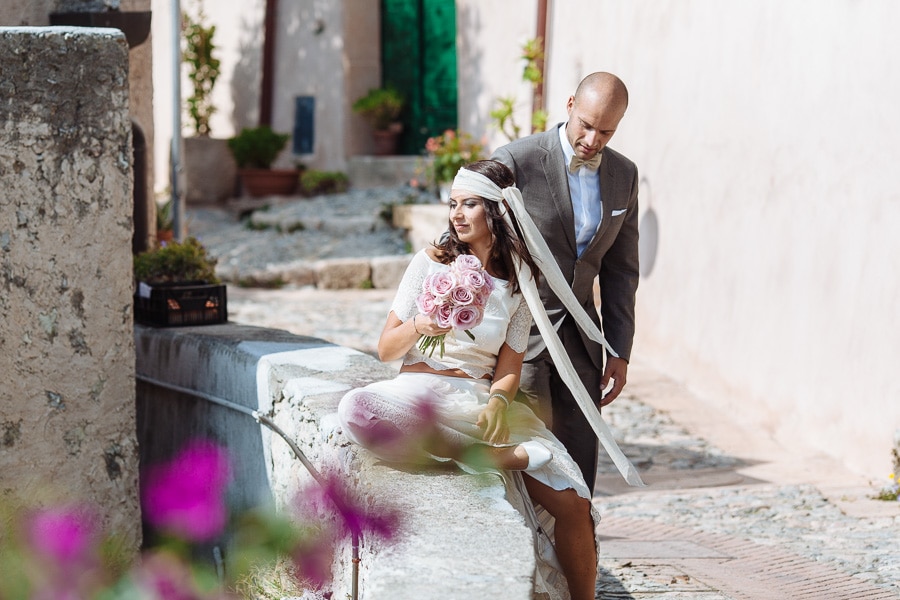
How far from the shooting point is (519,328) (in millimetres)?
3404

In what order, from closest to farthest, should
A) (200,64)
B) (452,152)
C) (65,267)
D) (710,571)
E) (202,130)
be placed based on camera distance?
(710,571) → (65,267) → (452,152) → (200,64) → (202,130)

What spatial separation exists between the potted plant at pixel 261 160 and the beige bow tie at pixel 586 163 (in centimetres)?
1252

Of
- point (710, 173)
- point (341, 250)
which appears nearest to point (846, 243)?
point (710, 173)

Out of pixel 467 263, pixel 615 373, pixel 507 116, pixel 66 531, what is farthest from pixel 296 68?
pixel 467 263

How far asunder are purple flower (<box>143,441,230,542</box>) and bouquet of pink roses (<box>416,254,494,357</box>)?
198 centimetres

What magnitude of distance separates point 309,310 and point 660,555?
6927mm

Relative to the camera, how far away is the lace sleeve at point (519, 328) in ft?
11.1

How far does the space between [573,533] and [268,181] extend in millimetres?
13176

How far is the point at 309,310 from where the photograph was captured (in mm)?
10977

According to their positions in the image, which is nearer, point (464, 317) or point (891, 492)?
point (464, 317)

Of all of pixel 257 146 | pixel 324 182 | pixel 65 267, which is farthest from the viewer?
pixel 257 146

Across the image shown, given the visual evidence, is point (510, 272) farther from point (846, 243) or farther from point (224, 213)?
point (224, 213)

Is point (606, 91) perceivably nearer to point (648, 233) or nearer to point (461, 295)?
point (461, 295)

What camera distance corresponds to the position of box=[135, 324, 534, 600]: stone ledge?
97.5 inches
